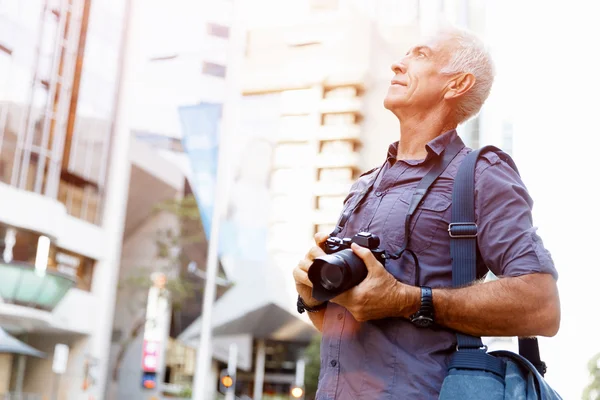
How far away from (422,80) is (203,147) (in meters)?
21.2

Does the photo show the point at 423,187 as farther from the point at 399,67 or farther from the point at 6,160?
the point at 6,160

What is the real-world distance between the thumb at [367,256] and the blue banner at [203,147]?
832 inches

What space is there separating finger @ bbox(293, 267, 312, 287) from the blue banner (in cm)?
2103

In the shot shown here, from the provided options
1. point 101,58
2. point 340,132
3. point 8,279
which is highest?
point 101,58

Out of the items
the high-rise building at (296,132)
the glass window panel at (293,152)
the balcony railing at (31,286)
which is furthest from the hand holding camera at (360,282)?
the glass window panel at (293,152)

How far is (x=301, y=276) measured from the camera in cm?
90

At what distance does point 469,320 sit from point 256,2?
2542 centimetres

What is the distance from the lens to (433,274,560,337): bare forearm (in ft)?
2.71

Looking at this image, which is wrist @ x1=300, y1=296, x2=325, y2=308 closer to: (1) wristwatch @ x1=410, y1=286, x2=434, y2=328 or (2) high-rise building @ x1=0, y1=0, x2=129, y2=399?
(1) wristwatch @ x1=410, y1=286, x2=434, y2=328

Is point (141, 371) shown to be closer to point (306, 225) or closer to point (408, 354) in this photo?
point (306, 225)

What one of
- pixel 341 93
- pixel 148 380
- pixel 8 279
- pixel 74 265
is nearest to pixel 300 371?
pixel 148 380

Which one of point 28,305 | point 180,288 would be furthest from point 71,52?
point 180,288

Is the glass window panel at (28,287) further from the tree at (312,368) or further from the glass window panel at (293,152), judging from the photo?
the glass window panel at (293,152)

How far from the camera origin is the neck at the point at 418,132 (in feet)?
3.42
